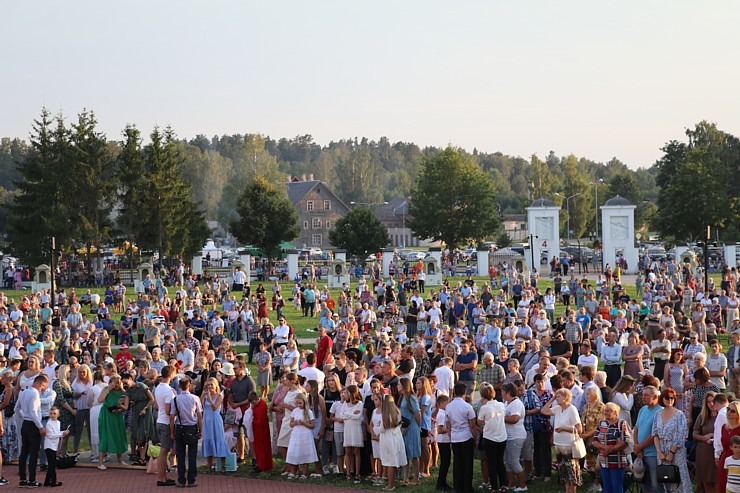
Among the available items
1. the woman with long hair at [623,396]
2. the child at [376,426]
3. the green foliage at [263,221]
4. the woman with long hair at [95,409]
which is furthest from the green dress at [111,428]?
the green foliage at [263,221]

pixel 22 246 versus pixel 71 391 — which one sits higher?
pixel 22 246

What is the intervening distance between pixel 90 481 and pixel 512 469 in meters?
5.84

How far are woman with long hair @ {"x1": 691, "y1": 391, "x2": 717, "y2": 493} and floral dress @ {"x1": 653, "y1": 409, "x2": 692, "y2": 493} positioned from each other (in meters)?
0.33

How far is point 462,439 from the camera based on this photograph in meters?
12.5

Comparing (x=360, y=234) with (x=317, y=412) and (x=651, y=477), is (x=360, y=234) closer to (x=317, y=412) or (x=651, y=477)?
(x=317, y=412)

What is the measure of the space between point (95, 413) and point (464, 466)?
572 cm

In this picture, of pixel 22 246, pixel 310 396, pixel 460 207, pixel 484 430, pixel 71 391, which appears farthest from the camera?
pixel 460 207

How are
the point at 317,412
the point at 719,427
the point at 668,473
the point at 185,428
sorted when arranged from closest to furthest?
the point at 719,427, the point at 668,473, the point at 185,428, the point at 317,412

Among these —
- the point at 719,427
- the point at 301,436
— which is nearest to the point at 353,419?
the point at 301,436

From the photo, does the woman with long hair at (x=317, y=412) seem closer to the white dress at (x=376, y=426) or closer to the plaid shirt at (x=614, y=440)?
the white dress at (x=376, y=426)

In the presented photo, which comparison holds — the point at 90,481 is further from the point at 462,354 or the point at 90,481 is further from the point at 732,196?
the point at 732,196

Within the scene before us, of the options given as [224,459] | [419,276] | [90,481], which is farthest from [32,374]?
[419,276]

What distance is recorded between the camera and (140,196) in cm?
5888

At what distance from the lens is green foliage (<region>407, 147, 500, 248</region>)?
224ft
